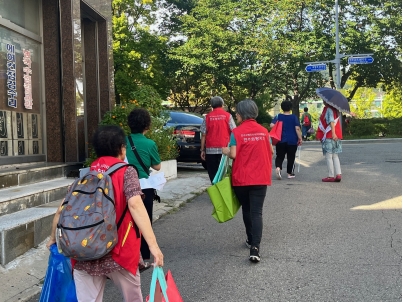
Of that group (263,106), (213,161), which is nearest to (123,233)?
(213,161)

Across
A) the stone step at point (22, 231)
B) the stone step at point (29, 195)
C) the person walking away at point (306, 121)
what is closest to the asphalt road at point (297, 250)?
the stone step at point (22, 231)

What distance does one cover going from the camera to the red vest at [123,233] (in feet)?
9.50

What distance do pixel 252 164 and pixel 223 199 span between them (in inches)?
20.5

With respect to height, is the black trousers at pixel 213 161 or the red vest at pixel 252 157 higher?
the red vest at pixel 252 157

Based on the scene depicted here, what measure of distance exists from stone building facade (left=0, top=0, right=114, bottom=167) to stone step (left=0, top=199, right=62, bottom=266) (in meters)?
3.01

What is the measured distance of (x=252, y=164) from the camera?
5.18 meters

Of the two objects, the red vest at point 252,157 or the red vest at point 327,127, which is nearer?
the red vest at point 252,157

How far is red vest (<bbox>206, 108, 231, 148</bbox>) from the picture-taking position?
8164mm

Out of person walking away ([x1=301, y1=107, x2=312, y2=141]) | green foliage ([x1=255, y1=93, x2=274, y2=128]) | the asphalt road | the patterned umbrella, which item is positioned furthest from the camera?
green foliage ([x1=255, y1=93, x2=274, y2=128])

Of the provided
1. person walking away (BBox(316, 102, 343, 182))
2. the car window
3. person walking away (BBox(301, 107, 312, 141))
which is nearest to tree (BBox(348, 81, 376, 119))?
person walking away (BBox(301, 107, 312, 141))

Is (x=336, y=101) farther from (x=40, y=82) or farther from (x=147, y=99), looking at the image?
(x=40, y=82)

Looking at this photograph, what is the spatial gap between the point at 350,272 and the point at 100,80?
341 inches

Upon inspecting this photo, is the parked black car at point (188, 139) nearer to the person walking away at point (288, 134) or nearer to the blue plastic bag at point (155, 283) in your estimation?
the person walking away at point (288, 134)

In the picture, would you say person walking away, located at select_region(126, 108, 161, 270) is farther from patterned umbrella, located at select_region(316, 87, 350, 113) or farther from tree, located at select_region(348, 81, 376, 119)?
tree, located at select_region(348, 81, 376, 119)
